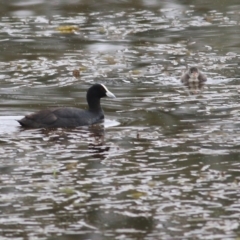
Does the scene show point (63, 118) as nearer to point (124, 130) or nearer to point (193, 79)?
point (124, 130)

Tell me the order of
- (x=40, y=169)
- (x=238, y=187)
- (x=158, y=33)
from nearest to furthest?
(x=238, y=187)
(x=40, y=169)
(x=158, y=33)

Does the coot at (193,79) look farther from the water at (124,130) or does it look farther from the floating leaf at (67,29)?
the floating leaf at (67,29)

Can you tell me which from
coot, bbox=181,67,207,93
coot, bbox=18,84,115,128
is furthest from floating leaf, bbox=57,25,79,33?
coot, bbox=18,84,115,128

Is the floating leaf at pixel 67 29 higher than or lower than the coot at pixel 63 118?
higher

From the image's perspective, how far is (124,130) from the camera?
16062mm

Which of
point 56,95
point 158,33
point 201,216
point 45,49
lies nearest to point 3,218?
point 201,216

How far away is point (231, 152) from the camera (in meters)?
14.2

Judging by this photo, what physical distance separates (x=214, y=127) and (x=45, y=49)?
31.9 feet

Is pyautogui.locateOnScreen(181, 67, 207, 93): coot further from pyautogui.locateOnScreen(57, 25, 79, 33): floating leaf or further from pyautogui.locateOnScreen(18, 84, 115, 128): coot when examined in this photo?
pyautogui.locateOnScreen(57, 25, 79, 33): floating leaf

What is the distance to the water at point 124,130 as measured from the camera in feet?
36.6

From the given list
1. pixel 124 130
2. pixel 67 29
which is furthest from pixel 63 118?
pixel 67 29

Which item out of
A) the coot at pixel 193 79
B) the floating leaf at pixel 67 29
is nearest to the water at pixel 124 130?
the floating leaf at pixel 67 29

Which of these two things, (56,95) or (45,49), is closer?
(56,95)

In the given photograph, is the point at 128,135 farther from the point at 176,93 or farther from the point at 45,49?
the point at 45,49
